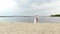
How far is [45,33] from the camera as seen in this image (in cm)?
397

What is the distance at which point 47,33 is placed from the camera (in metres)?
3.99

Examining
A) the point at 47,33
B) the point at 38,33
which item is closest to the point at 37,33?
the point at 38,33

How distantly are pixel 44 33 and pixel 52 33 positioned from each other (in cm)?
25

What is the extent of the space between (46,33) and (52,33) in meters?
0.20

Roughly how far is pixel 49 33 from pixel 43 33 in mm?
187

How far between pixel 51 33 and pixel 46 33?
0.16 meters

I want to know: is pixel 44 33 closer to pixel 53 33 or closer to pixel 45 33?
pixel 45 33

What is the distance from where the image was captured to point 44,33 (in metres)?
3.98

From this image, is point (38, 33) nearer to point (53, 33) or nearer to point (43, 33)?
point (43, 33)

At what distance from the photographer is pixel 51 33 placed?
400cm

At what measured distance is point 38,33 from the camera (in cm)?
397

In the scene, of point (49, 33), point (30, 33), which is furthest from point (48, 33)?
point (30, 33)

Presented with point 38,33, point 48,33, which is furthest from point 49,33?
point 38,33

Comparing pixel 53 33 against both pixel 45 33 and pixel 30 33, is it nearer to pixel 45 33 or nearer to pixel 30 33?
pixel 45 33
